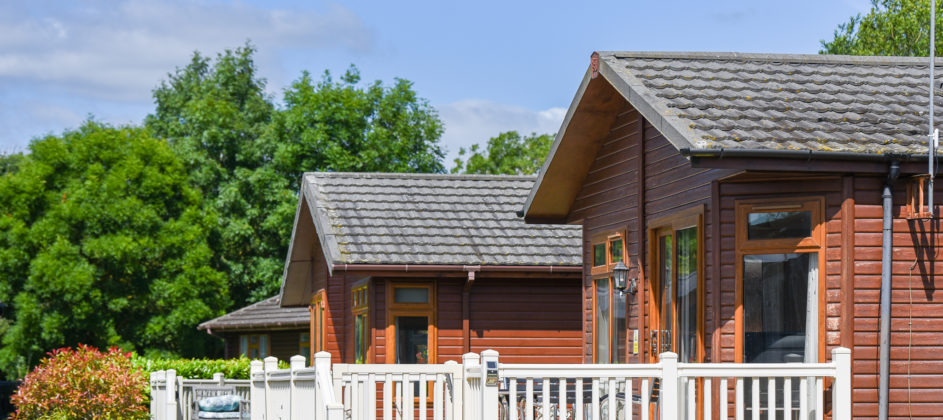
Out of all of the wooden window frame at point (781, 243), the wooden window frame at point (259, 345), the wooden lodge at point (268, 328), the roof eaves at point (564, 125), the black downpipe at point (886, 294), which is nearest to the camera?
the black downpipe at point (886, 294)

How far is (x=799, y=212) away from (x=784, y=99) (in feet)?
3.96

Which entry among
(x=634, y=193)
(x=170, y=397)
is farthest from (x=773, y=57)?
(x=170, y=397)

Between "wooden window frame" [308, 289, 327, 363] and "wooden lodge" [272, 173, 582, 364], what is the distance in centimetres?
141

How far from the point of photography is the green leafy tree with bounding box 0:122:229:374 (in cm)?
3616

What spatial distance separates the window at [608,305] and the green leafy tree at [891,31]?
20994 millimetres

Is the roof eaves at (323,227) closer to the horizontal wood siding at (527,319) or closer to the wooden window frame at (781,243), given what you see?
the horizontal wood siding at (527,319)

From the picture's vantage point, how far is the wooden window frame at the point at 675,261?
10992 mm

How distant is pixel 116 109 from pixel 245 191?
9.58m

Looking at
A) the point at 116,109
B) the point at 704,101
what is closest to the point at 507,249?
the point at 704,101

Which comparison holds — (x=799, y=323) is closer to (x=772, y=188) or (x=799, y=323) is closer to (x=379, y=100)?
(x=772, y=188)

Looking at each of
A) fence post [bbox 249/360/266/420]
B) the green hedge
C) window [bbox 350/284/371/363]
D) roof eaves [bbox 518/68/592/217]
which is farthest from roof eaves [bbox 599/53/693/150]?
the green hedge

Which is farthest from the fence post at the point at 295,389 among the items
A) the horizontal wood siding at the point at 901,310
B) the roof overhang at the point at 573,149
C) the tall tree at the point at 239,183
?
the tall tree at the point at 239,183

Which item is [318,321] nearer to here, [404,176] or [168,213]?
[404,176]

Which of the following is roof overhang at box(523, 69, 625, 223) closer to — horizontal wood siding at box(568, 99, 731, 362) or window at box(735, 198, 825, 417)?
horizontal wood siding at box(568, 99, 731, 362)
